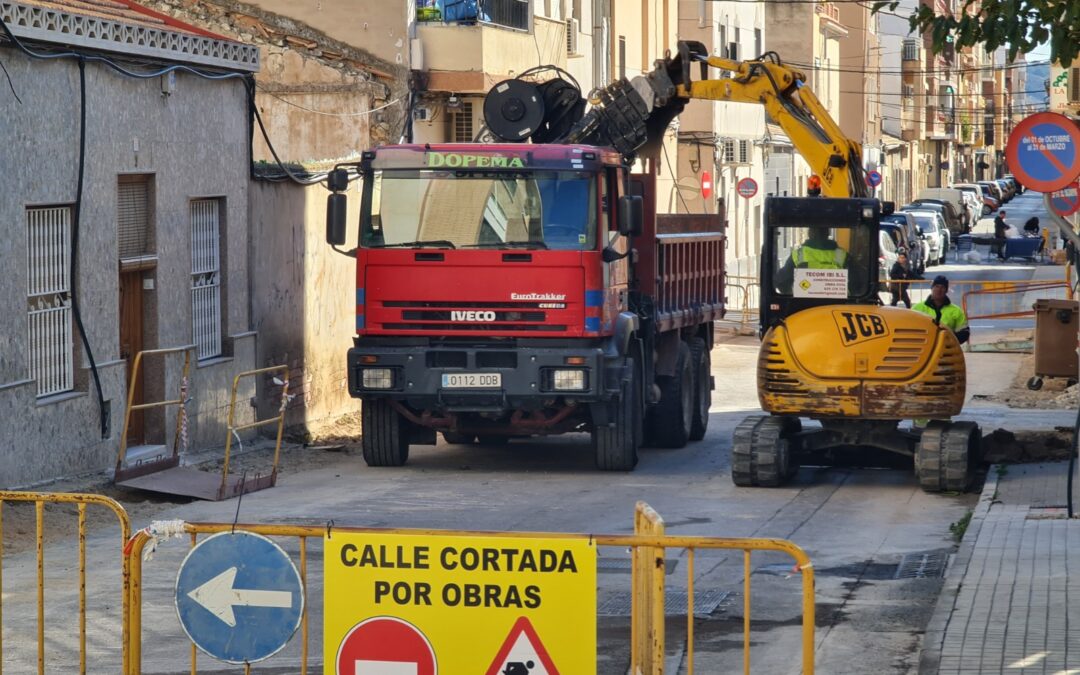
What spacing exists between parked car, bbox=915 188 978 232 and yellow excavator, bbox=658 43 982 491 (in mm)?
55067

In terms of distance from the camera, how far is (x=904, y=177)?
332 ft

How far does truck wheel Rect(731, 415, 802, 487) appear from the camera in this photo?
634 inches

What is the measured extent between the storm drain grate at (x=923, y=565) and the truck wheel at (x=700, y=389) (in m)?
7.91

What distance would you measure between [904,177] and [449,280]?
8774 centimetres

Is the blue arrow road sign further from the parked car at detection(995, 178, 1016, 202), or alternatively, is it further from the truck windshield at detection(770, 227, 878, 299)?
the parked car at detection(995, 178, 1016, 202)

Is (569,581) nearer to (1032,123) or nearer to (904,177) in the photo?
(1032,123)

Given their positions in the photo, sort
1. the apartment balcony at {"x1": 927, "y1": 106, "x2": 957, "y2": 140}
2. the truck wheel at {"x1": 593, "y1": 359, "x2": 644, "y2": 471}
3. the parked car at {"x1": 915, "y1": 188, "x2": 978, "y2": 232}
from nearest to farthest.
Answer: the truck wheel at {"x1": 593, "y1": 359, "x2": 644, "y2": 471} → the parked car at {"x1": 915, "y1": 188, "x2": 978, "y2": 232} → the apartment balcony at {"x1": 927, "y1": 106, "x2": 957, "y2": 140}

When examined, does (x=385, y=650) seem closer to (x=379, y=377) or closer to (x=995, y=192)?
(x=379, y=377)

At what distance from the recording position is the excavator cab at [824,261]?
16.9 metres

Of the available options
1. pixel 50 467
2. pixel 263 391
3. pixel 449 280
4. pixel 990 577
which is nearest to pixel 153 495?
pixel 50 467

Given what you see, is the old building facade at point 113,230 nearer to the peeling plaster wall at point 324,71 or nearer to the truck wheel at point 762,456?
the truck wheel at point 762,456

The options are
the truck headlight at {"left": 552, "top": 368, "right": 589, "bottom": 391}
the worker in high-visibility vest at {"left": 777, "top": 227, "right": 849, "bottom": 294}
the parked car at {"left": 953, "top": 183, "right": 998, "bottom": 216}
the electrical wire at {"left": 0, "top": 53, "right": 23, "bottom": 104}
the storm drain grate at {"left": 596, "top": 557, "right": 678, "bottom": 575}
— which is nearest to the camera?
the storm drain grate at {"left": 596, "top": 557, "right": 678, "bottom": 575}

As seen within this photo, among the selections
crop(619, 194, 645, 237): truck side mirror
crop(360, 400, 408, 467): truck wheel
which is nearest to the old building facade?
crop(360, 400, 408, 467): truck wheel

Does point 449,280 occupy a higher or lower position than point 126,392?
higher
